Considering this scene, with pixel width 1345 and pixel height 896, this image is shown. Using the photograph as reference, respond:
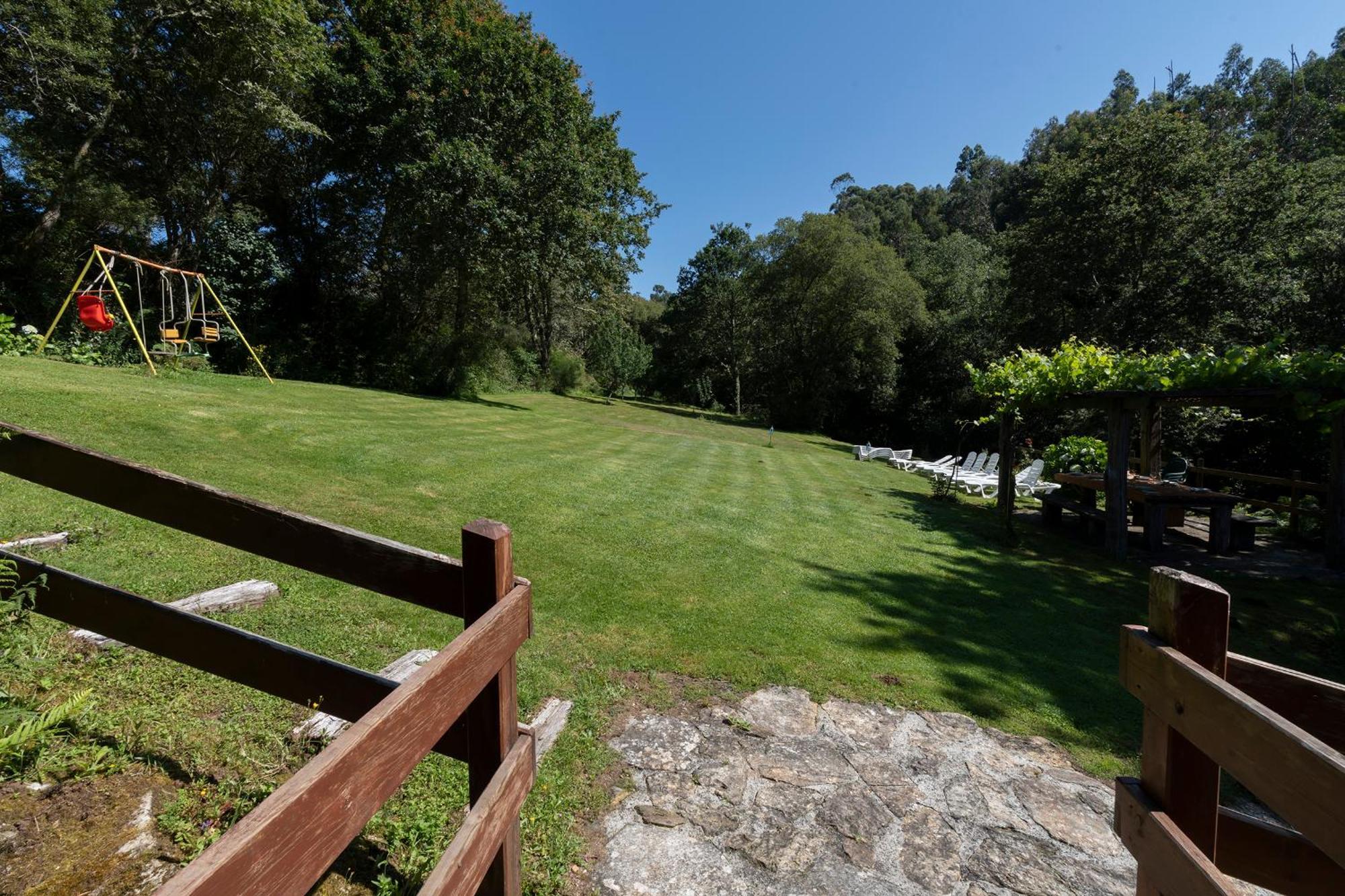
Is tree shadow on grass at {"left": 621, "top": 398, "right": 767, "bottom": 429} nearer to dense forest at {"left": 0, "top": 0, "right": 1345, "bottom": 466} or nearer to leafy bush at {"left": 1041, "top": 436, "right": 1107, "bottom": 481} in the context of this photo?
dense forest at {"left": 0, "top": 0, "right": 1345, "bottom": 466}

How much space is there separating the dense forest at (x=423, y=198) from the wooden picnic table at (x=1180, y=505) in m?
5.62

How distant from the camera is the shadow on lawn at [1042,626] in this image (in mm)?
4047

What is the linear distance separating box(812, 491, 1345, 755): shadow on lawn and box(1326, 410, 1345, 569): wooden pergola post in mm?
1262

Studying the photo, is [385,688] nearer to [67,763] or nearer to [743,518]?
[67,763]

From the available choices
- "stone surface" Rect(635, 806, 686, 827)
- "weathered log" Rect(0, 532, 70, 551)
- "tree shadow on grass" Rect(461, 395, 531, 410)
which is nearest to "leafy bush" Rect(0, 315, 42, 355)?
"tree shadow on grass" Rect(461, 395, 531, 410)

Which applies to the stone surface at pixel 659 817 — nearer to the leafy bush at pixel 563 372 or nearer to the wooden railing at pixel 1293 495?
the wooden railing at pixel 1293 495

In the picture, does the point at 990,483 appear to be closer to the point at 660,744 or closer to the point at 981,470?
the point at 981,470

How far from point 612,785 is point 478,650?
187 cm

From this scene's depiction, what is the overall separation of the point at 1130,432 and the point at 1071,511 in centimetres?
253

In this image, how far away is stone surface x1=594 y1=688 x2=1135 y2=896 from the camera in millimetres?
2412

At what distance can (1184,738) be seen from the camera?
145 centimetres

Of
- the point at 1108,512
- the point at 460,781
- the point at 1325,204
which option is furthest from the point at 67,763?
the point at 1325,204

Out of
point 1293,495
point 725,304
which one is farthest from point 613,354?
point 1293,495

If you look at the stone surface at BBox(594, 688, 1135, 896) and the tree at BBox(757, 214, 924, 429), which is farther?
the tree at BBox(757, 214, 924, 429)
